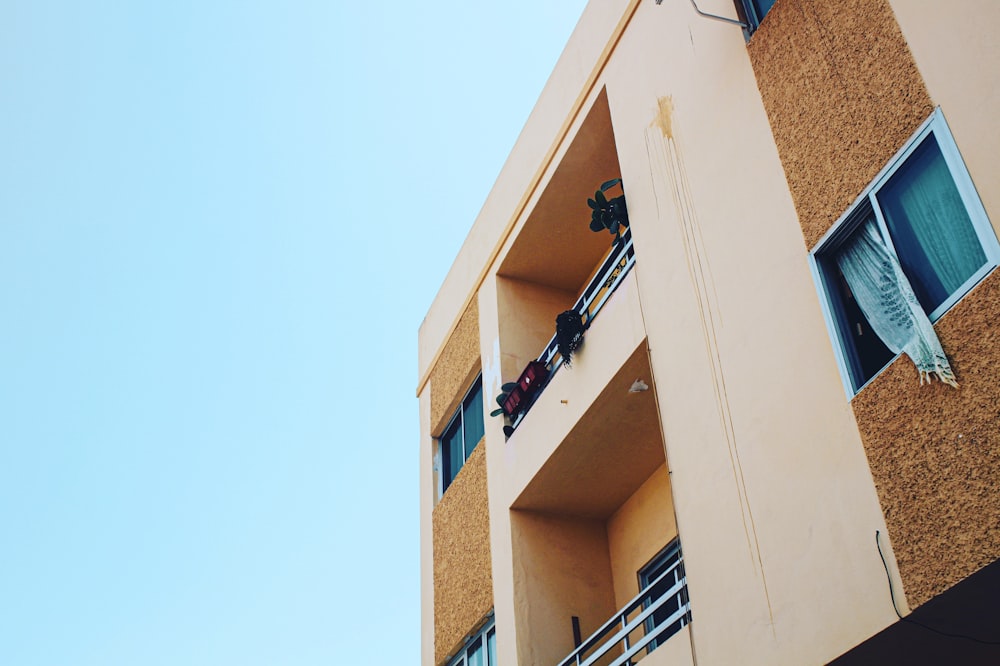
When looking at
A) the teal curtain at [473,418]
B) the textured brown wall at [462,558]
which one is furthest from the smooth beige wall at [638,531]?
the teal curtain at [473,418]

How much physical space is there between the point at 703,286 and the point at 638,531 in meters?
3.90

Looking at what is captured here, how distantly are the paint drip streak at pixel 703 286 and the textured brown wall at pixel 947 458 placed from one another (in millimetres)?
1388

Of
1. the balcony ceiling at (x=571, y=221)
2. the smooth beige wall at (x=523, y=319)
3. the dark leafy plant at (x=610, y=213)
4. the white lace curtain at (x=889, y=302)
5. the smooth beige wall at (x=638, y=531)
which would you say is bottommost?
the white lace curtain at (x=889, y=302)

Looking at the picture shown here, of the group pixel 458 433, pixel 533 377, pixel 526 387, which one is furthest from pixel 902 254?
pixel 458 433

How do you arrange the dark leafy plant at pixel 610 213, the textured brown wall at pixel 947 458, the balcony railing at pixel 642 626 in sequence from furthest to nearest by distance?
1. the dark leafy plant at pixel 610 213
2. the balcony railing at pixel 642 626
3. the textured brown wall at pixel 947 458

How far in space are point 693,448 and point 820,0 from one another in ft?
11.8

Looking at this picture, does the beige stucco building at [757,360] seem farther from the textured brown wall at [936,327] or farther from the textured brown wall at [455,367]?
the textured brown wall at [455,367]

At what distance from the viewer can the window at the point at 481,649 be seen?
41.0 ft

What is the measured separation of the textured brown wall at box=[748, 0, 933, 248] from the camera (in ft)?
23.7

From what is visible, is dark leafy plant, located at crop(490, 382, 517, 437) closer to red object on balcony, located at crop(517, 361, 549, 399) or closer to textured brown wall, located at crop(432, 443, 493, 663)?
red object on balcony, located at crop(517, 361, 549, 399)

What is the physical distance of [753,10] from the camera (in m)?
9.41

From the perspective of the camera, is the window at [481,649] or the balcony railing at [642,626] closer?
the balcony railing at [642,626]

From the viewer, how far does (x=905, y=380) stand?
21.8ft

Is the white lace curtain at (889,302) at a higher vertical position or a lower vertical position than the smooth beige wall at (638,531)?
lower
